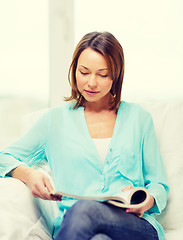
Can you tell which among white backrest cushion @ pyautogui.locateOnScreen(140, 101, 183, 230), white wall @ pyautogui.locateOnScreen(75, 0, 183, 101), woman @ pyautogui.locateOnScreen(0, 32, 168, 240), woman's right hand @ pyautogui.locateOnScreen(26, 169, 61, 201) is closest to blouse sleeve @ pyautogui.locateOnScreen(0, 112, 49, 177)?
woman @ pyautogui.locateOnScreen(0, 32, 168, 240)

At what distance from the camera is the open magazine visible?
101cm

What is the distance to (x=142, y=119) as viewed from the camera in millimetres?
1424

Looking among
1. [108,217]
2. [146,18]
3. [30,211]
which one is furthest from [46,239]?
[146,18]

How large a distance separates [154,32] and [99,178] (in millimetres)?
1194

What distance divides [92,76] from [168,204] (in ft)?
1.93

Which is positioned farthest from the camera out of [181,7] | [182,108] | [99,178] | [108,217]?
[181,7]

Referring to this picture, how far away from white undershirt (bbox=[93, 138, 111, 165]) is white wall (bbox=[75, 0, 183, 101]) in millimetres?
887

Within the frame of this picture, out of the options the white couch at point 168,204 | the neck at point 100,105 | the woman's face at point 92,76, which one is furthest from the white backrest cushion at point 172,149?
the woman's face at point 92,76

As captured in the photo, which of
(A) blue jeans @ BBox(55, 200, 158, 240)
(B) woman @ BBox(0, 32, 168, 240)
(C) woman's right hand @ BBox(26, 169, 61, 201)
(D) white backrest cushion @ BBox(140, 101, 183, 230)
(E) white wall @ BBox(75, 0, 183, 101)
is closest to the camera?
(A) blue jeans @ BBox(55, 200, 158, 240)

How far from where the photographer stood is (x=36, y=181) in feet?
3.81

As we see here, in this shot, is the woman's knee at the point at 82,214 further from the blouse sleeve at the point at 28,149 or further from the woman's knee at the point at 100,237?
the blouse sleeve at the point at 28,149

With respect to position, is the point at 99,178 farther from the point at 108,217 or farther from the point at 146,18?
the point at 146,18

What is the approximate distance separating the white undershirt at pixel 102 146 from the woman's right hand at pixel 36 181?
0.80ft

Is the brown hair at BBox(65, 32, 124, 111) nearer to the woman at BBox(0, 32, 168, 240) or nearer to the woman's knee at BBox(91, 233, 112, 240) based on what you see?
the woman at BBox(0, 32, 168, 240)
